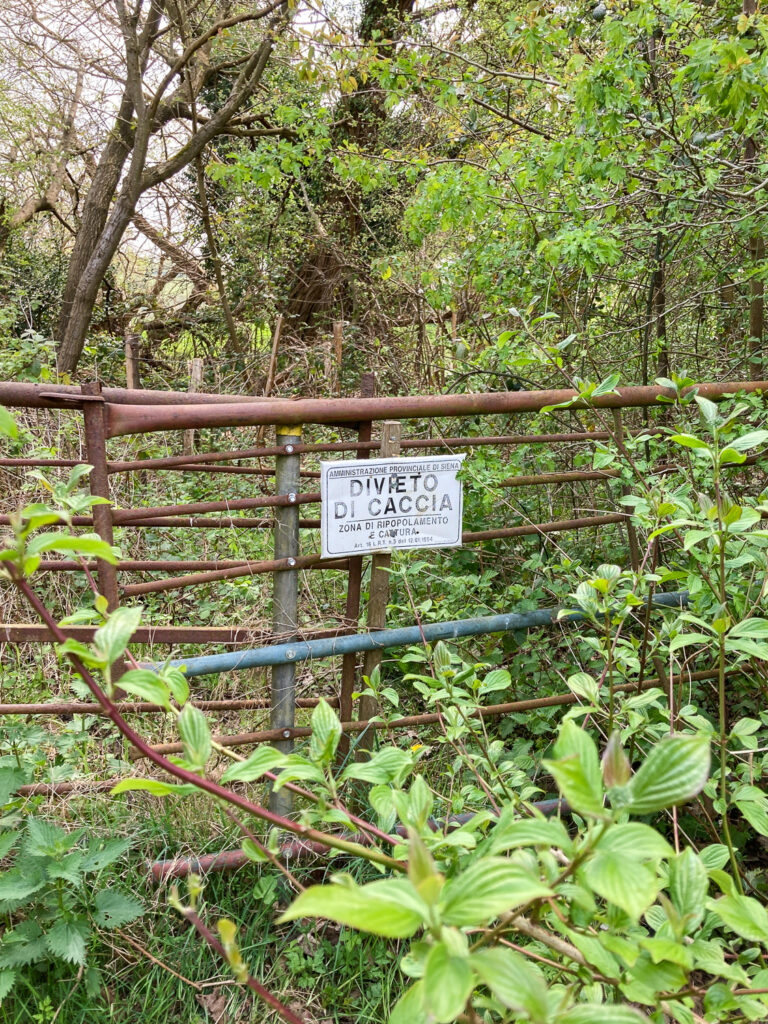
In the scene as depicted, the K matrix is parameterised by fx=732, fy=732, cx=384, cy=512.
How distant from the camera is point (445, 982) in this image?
1.85 ft

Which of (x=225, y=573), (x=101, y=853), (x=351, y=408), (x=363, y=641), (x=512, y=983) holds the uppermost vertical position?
(x=351, y=408)

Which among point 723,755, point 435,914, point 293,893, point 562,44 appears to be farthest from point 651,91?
point 435,914

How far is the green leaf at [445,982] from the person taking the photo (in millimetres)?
540

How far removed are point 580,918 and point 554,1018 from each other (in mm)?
270

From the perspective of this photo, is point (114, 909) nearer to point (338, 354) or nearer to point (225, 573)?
point (225, 573)

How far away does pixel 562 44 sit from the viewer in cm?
349

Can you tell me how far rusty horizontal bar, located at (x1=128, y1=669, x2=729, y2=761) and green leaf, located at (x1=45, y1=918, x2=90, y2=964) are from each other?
446 millimetres

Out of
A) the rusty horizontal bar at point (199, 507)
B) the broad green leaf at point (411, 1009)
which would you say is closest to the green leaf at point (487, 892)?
the broad green leaf at point (411, 1009)

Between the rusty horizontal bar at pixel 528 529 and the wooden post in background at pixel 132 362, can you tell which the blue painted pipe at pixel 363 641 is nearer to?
the rusty horizontal bar at pixel 528 529

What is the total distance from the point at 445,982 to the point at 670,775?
261mm

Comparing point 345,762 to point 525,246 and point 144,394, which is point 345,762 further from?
point 525,246

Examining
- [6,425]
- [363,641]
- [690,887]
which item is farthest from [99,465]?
[690,887]

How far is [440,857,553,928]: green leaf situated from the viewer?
583 mm

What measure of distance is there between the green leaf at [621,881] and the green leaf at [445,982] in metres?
0.13
